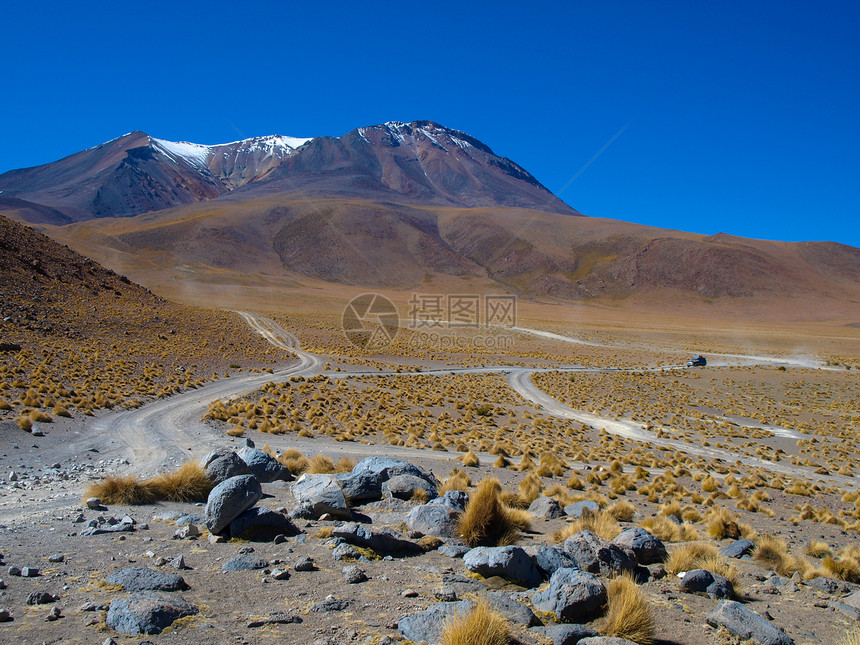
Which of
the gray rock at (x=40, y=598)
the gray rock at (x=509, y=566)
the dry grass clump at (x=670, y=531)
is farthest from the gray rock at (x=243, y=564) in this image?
the dry grass clump at (x=670, y=531)

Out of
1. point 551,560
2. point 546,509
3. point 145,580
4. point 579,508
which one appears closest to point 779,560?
point 579,508

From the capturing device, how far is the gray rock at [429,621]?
4.58 m

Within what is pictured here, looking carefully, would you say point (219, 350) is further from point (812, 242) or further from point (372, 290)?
point (812, 242)

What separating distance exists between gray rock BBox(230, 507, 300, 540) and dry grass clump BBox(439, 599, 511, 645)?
3361mm

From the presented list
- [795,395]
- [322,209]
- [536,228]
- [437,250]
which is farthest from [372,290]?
[795,395]

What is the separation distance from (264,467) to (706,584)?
7.92 m

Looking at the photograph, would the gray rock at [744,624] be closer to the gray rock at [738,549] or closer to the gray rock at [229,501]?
the gray rock at [738,549]

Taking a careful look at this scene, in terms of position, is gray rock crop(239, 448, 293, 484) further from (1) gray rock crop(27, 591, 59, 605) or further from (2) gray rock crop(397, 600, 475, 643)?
(2) gray rock crop(397, 600, 475, 643)

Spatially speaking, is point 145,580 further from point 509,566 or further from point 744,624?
point 744,624

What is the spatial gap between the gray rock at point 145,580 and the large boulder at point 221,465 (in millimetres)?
3460

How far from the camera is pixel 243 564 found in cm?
594

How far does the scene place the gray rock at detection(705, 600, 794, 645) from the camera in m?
4.97

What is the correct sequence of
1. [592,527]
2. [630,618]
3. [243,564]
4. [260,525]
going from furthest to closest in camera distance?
[592,527], [260,525], [243,564], [630,618]

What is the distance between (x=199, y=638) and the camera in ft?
14.4
